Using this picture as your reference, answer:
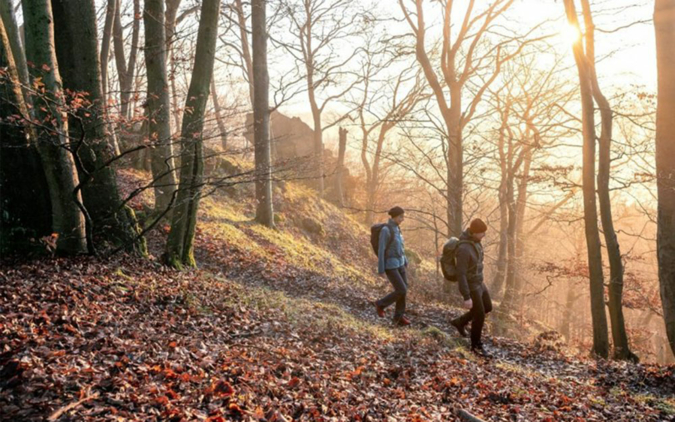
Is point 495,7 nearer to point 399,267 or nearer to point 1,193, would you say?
point 399,267

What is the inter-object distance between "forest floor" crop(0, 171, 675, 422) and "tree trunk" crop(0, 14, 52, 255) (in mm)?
736

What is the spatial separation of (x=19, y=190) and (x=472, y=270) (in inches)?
273

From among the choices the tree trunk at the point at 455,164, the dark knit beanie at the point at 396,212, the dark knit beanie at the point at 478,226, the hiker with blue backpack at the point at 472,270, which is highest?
the tree trunk at the point at 455,164

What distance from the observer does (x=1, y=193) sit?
6730mm

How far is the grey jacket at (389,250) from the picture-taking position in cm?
796

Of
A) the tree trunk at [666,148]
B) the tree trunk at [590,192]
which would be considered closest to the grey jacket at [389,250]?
the tree trunk at [590,192]

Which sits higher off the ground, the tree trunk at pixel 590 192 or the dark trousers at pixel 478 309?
the tree trunk at pixel 590 192

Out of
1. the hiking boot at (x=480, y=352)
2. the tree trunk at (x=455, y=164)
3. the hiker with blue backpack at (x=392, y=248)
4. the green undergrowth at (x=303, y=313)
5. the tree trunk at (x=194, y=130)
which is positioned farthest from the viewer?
the tree trunk at (x=455, y=164)

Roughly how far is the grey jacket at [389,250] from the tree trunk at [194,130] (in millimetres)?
3268

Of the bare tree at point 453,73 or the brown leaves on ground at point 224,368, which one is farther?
the bare tree at point 453,73

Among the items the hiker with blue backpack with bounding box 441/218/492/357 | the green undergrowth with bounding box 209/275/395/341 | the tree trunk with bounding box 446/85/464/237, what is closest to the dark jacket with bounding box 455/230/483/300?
the hiker with blue backpack with bounding box 441/218/492/357

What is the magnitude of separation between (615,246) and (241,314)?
714 cm

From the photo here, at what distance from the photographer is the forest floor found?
11.6 ft

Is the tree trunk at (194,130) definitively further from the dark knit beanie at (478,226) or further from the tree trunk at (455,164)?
the tree trunk at (455,164)
